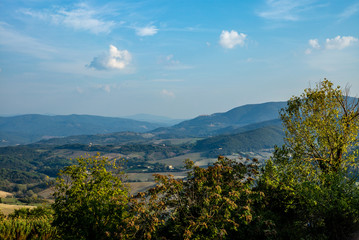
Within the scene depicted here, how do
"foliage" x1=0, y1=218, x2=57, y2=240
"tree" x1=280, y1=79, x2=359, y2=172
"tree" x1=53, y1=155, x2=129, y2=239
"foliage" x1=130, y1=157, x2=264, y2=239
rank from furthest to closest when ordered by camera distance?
"tree" x1=280, y1=79, x2=359, y2=172 < "tree" x1=53, y1=155, x2=129, y2=239 < "foliage" x1=0, y1=218, x2=57, y2=240 < "foliage" x1=130, y1=157, x2=264, y2=239

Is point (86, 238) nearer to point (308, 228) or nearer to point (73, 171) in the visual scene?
point (73, 171)

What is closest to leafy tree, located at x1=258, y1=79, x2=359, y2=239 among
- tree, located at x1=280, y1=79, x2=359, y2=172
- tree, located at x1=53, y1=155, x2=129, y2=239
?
tree, located at x1=280, y1=79, x2=359, y2=172

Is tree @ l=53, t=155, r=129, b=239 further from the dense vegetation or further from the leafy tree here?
the leafy tree

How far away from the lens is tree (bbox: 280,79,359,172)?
21.5m

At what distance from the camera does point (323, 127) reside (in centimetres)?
2234

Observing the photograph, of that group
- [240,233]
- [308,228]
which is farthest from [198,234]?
[308,228]

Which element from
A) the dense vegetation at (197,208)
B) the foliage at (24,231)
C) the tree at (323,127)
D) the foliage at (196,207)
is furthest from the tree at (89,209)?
the tree at (323,127)

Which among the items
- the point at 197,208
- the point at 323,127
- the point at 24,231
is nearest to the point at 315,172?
the point at 323,127

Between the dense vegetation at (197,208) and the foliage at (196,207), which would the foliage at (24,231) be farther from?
Result: the foliage at (196,207)

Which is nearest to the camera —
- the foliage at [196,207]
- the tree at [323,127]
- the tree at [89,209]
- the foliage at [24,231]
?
the foliage at [196,207]

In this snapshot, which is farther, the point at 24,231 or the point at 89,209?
the point at 89,209

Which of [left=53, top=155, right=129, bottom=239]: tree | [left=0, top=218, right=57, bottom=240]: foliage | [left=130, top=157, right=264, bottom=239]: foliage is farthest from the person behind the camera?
[left=53, top=155, right=129, bottom=239]: tree

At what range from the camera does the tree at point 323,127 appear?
848 inches

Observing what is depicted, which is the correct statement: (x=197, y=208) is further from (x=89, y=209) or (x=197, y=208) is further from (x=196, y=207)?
(x=89, y=209)
